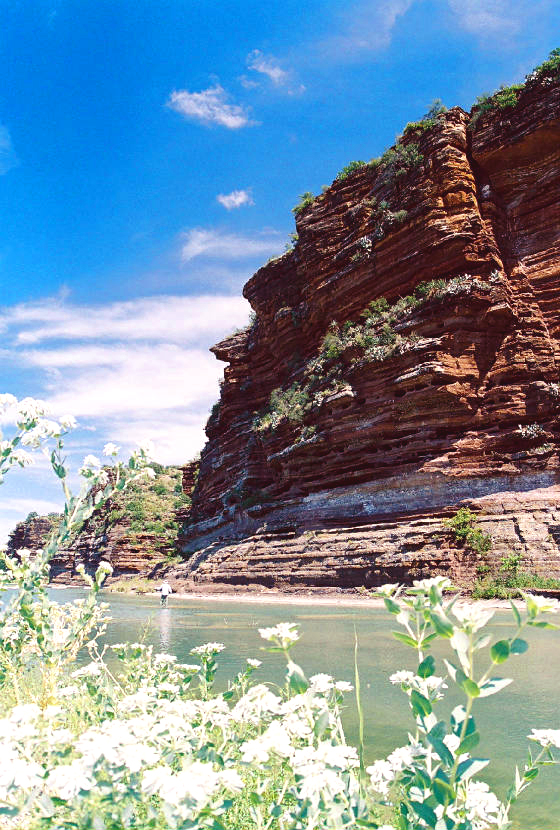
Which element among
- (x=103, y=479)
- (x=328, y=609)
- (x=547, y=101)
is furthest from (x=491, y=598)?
(x=547, y=101)

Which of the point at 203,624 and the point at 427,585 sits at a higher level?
the point at 427,585

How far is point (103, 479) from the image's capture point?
2939mm

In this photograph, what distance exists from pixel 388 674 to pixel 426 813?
630 centimetres

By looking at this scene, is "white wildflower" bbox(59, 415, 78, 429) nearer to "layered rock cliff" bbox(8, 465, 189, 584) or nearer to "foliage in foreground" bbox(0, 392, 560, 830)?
"foliage in foreground" bbox(0, 392, 560, 830)

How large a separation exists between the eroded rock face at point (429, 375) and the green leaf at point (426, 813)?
17.7 meters

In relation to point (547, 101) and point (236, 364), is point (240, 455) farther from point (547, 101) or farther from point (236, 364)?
point (547, 101)

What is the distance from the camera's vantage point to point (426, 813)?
1489 millimetres

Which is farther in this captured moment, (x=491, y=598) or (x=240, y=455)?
(x=240, y=455)

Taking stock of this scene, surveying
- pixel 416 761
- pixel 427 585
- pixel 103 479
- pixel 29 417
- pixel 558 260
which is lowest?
pixel 416 761

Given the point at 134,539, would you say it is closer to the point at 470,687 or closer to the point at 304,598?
the point at 304,598

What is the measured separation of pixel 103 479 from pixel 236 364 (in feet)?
150

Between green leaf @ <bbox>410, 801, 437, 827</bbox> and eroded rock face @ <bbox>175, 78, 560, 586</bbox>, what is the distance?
696 inches

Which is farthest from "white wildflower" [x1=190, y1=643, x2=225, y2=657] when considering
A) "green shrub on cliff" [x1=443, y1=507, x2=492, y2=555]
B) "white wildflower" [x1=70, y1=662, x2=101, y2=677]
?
"green shrub on cliff" [x1=443, y1=507, x2=492, y2=555]

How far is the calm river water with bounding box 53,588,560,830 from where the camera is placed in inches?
158
